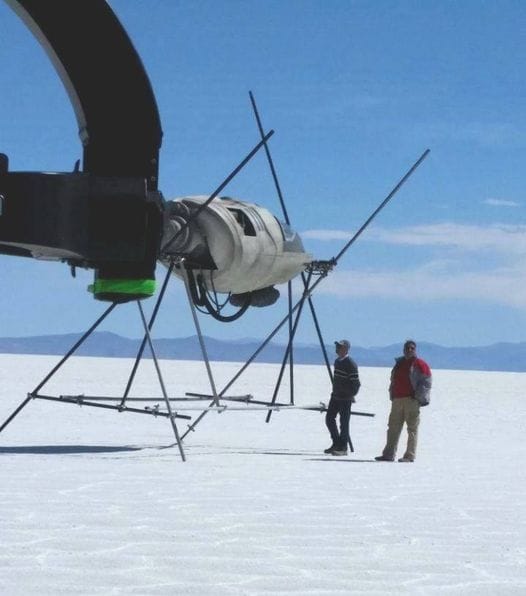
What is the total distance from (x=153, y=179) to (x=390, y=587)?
23.9 feet

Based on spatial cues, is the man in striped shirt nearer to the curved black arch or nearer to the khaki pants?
the khaki pants

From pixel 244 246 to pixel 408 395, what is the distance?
110 inches

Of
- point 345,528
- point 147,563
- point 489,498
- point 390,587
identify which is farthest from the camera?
point 489,498

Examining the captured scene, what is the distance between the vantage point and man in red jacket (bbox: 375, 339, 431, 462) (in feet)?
50.9

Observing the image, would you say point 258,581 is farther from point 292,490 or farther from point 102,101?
point 102,101

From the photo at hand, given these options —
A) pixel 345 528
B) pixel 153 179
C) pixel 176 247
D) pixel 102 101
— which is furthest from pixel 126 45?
pixel 345 528

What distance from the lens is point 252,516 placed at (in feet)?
32.5

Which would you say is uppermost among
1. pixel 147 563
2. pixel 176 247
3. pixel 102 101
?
pixel 102 101

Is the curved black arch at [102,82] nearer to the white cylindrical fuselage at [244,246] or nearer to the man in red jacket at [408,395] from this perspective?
the white cylindrical fuselage at [244,246]

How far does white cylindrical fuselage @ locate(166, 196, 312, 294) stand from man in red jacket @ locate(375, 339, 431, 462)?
2.32 metres

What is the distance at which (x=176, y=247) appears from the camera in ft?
52.2

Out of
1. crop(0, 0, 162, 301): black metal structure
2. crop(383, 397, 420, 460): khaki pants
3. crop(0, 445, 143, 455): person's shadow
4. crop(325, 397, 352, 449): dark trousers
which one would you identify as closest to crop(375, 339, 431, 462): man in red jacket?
crop(383, 397, 420, 460): khaki pants

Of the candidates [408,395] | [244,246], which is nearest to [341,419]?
[408,395]

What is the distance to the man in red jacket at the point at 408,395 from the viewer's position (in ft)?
50.9
